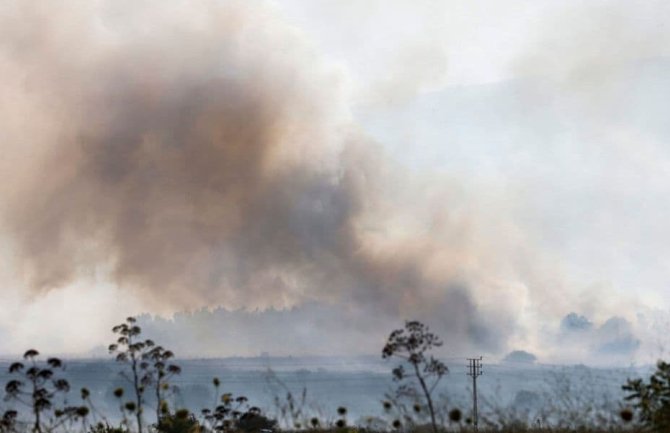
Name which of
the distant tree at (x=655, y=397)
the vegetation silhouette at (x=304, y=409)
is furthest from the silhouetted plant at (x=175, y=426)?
the distant tree at (x=655, y=397)

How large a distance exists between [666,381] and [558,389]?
4.69 metres

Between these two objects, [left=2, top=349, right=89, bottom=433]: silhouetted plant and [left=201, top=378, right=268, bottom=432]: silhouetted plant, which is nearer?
[left=2, top=349, right=89, bottom=433]: silhouetted plant

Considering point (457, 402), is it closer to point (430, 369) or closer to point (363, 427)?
point (430, 369)

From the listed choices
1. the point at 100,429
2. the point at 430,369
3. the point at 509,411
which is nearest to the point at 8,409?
the point at 100,429

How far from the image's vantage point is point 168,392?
2822 centimetres

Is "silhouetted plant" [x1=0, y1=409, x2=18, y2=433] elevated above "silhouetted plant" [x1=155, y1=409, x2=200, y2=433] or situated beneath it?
elevated above

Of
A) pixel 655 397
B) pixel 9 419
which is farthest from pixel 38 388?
pixel 655 397

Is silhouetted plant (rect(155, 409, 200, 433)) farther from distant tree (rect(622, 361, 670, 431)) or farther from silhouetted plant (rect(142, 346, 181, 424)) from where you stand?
distant tree (rect(622, 361, 670, 431))

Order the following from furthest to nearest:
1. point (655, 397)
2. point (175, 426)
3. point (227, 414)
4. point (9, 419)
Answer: point (227, 414) < point (175, 426) < point (9, 419) < point (655, 397)

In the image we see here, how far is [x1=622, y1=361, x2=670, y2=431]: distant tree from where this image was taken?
21688 millimetres

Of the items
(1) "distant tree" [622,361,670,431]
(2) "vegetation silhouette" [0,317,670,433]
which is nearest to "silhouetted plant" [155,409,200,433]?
(2) "vegetation silhouette" [0,317,670,433]

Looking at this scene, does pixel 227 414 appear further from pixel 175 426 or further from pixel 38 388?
pixel 38 388

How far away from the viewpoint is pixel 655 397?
71.7 feet

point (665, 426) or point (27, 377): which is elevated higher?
point (27, 377)
